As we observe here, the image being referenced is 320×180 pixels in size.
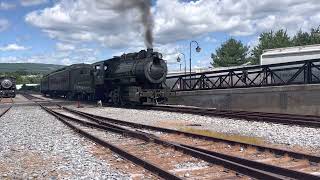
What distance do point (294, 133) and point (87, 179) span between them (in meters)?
Result: 7.25

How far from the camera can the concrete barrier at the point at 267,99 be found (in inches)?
770

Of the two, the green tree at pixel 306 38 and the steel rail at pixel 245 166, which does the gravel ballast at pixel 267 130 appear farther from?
the green tree at pixel 306 38

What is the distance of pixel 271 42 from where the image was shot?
287 ft

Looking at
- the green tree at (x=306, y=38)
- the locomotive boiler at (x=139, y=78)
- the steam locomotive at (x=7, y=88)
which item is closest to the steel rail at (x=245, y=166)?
the locomotive boiler at (x=139, y=78)

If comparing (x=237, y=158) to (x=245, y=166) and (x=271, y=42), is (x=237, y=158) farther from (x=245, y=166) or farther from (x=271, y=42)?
(x=271, y=42)

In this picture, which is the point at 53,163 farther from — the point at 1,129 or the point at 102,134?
the point at 1,129

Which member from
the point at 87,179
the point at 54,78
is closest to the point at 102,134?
the point at 87,179

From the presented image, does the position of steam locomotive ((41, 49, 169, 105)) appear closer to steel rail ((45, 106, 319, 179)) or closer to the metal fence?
the metal fence

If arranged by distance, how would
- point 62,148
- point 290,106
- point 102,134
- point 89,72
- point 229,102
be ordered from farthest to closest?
point 89,72 → point 229,102 → point 290,106 → point 102,134 → point 62,148

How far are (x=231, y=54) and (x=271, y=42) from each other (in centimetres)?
854

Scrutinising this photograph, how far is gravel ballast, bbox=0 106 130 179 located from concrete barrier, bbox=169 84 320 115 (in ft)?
34.2

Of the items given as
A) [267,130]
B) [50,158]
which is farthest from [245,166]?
[267,130]

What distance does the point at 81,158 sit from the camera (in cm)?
946

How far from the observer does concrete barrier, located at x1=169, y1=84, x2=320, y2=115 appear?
19.5 m
